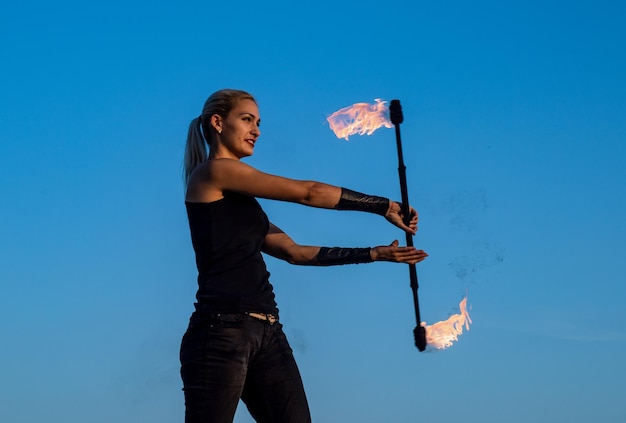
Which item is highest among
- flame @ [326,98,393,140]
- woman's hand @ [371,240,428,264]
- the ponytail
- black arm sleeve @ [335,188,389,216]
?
flame @ [326,98,393,140]

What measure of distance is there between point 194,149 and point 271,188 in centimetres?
85

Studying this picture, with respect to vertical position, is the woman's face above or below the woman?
above

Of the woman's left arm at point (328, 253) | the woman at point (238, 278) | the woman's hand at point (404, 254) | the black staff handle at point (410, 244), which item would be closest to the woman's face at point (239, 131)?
the woman at point (238, 278)

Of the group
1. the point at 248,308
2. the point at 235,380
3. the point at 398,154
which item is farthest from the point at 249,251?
the point at 398,154

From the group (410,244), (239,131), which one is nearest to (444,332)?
(410,244)

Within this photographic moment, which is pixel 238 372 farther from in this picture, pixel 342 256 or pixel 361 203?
pixel 361 203

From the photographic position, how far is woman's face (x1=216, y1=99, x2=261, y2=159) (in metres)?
5.90

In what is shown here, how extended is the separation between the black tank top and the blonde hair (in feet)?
1.56

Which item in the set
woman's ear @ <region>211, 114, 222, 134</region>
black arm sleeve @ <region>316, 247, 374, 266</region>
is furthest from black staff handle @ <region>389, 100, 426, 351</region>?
woman's ear @ <region>211, 114, 222, 134</region>

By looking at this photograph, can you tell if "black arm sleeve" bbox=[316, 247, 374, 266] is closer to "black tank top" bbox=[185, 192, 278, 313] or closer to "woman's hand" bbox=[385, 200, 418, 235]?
"woman's hand" bbox=[385, 200, 418, 235]

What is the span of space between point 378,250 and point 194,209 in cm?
130

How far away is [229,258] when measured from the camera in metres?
5.43

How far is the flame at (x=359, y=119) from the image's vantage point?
253 inches

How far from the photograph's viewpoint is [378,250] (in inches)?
226
